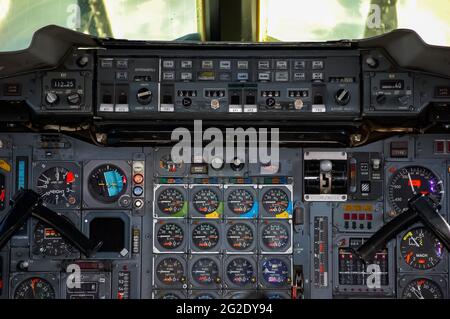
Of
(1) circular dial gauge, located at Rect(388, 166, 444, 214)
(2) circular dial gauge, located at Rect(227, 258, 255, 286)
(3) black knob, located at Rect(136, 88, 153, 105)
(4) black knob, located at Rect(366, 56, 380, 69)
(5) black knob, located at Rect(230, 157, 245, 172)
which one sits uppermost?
(4) black knob, located at Rect(366, 56, 380, 69)

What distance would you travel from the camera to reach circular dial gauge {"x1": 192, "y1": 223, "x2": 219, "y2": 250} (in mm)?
7332

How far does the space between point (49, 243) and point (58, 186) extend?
0.50 metres

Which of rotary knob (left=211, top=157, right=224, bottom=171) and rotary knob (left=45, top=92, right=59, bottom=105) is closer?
rotary knob (left=45, top=92, right=59, bottom=105)

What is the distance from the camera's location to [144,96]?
677 cm

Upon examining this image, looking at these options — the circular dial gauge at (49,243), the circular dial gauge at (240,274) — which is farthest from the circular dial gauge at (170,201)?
the circular dial gauge at (49,243)

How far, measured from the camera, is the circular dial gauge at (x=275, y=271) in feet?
23.9

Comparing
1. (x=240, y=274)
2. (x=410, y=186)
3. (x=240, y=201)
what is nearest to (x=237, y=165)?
(x=240, y=201)

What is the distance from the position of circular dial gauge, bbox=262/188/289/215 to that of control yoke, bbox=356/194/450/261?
808 millimetres

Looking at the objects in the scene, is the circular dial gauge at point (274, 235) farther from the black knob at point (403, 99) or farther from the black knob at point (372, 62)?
the black knob at point (372, 62)

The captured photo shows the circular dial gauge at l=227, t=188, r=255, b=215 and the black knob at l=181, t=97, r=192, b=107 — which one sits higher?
the black knob at l=181, t=97, r=192, b=107

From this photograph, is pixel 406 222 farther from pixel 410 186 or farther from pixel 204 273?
pixel 204 273

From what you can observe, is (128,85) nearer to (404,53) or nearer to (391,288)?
(404,53)

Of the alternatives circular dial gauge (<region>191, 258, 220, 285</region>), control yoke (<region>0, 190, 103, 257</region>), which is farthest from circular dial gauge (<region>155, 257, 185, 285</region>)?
control yoke (<region>0, 190, 103, 257</region>)

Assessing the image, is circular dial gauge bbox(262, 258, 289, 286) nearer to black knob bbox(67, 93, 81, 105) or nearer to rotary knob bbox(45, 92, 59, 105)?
black knob bbox(67, 93, 81, 105)
